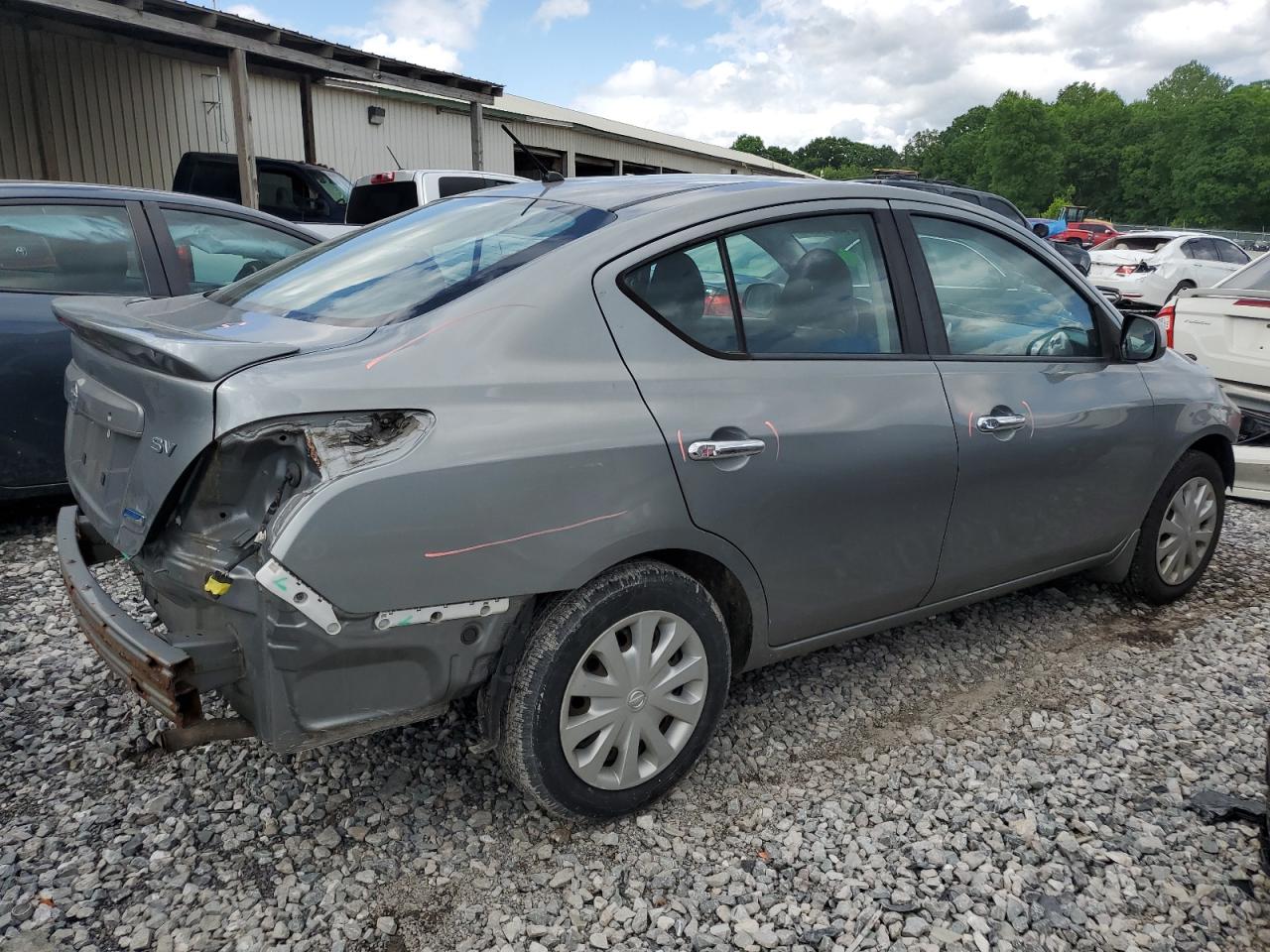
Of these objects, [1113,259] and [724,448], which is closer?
[724,448]

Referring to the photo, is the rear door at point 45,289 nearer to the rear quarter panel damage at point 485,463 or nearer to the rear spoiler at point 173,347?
the rear spoiler at point 173,347

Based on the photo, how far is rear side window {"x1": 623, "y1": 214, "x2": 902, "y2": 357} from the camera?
2576 millimetres

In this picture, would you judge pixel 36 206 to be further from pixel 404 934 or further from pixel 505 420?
pixel 404 934

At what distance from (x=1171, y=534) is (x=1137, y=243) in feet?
53.5

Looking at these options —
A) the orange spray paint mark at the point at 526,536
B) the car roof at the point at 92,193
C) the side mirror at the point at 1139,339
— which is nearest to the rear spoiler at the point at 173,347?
the orange spray paint mark at the point at 526,536

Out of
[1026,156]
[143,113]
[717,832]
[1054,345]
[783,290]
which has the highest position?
[1026,156]

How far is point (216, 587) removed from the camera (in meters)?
2.10

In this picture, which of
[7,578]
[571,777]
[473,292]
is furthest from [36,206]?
[571,777]

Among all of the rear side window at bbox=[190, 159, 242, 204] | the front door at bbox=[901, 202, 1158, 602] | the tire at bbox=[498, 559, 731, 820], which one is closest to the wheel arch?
the front door at bbox=[901, 202, 1158, 602]

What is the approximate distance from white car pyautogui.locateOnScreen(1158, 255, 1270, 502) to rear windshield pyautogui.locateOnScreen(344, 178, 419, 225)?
701 centimetres

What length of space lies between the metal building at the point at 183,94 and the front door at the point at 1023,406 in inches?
383

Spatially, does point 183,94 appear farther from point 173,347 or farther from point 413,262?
point 173,347

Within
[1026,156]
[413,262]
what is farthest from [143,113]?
[1026,156]

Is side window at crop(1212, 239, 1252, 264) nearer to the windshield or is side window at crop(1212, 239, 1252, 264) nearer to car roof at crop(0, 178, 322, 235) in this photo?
the windshield
